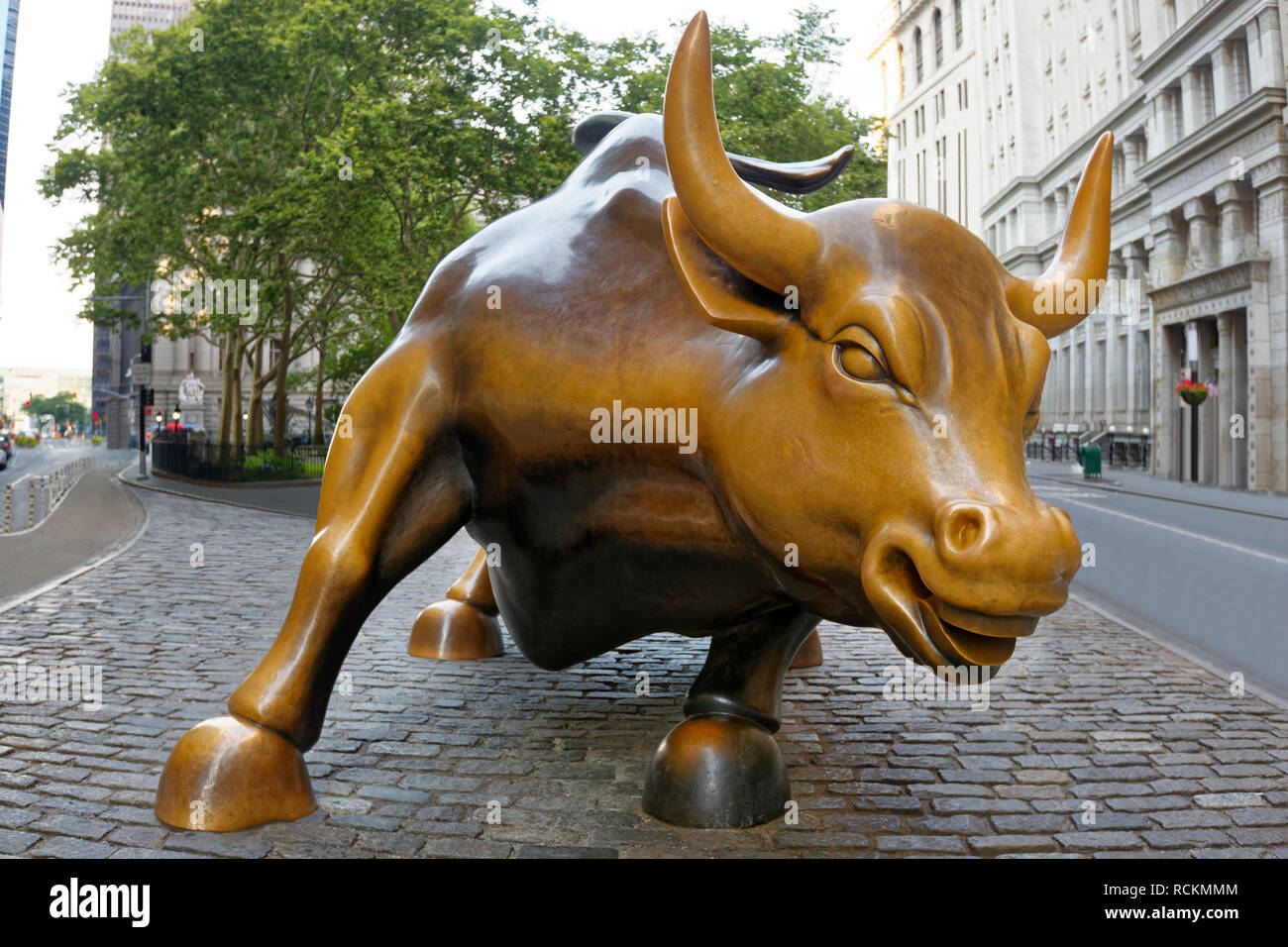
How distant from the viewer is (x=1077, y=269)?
3133 mm

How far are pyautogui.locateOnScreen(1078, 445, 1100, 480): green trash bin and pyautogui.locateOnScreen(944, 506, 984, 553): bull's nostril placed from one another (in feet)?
108

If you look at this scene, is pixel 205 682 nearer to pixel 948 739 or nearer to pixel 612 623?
pixel 612 623

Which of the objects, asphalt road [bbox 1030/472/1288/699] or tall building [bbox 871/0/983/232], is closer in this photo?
asphalt road [bbox 1030/472/1288/699]

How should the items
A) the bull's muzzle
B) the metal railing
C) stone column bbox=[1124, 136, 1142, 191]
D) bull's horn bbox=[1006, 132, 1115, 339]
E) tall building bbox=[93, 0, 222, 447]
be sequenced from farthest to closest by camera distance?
tall building bbox=[93, 0, 222, 447]
stone column bbox=[1124, 136, 1142, 191]
the metal railing
bull's horn bbox=[1006, 132, 1115, 339]
the bull's muzzle

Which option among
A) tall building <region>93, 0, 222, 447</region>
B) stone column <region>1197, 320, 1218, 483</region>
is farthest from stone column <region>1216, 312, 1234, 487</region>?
tall building <region>93, 0, 222, 447</region>

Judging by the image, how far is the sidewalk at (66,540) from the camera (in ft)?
34.0

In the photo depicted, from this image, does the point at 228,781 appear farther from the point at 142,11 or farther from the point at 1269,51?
the point at 142,11

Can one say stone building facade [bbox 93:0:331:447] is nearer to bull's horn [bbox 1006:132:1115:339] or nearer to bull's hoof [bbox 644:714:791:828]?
bull's hoof [bbox 644:714:791:828]

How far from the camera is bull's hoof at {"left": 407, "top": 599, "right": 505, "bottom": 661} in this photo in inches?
253

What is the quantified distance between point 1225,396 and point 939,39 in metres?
52.8

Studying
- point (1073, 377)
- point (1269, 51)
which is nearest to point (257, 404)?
point (1269, 51)
